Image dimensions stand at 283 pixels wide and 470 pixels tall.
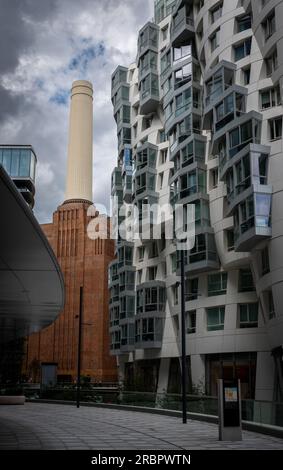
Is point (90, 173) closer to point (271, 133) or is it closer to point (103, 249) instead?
point (103, 249)

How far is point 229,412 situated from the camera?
1716 cm

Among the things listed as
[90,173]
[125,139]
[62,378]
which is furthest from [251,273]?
[90,173]

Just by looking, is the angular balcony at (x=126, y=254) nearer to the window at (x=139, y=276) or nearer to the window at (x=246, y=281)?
the window at (x=139, y=276)

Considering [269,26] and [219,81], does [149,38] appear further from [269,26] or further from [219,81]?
[269,26]

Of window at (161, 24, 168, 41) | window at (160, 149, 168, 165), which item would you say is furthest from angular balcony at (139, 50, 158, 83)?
window at (160, 149, 168, 165)

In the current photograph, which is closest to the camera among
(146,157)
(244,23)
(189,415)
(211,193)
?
(189,415)

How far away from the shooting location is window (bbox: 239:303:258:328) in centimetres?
4162

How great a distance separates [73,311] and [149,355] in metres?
46.1

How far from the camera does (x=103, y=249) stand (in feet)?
324

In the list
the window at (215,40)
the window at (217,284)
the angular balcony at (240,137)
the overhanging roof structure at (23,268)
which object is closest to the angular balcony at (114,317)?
the window at (217,284)

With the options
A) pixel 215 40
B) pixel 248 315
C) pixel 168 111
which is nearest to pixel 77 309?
pixel 168 111

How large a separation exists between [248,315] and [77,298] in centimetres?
5869

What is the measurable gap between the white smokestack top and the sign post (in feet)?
301

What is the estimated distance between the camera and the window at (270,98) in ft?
126
